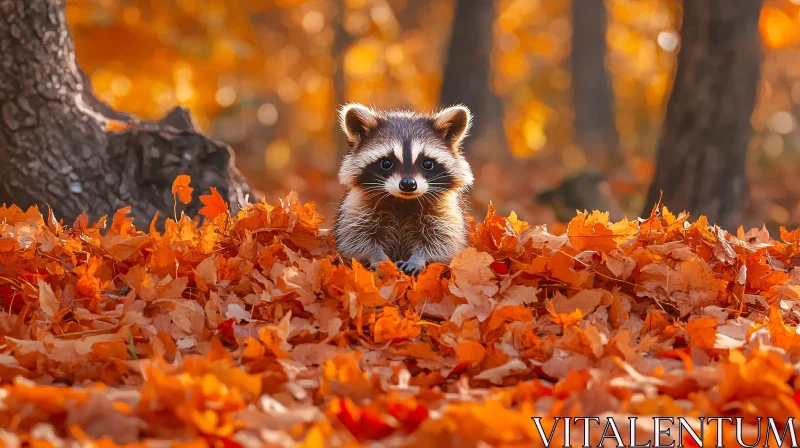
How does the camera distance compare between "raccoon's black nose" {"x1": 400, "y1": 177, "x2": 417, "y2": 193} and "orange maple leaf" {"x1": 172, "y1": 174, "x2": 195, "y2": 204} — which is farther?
"orange maple leaf" {"x1": 172, "y1": 174, "x2": 195, "y2": 204}

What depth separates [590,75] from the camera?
1920 cm

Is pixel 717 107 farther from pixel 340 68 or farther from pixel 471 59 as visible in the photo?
pixel 340 68

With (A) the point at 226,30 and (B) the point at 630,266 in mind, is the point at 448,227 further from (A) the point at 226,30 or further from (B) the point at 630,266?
(A) the point at 226,30

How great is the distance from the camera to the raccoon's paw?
4814 mm

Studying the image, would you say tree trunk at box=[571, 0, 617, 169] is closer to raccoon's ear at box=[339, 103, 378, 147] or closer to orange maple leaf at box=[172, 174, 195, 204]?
raccoon's ear at box=[339, 103, 378, 147]

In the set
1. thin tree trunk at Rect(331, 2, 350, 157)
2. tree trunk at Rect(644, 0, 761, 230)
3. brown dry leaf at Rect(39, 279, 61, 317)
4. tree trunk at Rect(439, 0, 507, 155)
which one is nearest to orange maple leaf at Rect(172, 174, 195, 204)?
brown dry leaf at Rect(39, 279, 61, 317)

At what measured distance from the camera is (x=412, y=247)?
5188 millimetres

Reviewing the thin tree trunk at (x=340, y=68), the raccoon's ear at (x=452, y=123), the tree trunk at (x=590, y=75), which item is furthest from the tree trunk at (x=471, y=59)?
the raccoon's ear at (x=452, y=123)

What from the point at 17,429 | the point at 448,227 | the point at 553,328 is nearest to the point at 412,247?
the point at 448,227

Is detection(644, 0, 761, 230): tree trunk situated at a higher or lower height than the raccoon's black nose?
higher

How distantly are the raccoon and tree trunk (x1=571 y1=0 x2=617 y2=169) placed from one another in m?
13.9

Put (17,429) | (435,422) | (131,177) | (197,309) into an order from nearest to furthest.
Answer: (435,422), (17,429), (197,309), (131,177)

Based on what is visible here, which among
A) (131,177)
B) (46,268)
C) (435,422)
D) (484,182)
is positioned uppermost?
(484,182)

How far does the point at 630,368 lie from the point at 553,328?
93 cm
